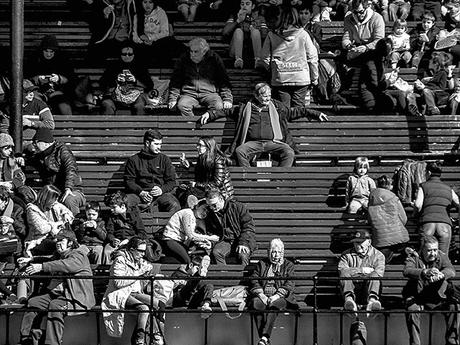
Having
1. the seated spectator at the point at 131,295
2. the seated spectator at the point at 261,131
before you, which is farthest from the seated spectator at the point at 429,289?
the seated spectator at the point at 261,131

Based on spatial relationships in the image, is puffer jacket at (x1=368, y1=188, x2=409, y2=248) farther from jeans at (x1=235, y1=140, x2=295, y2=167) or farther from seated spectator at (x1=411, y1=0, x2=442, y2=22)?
seated spectator at (x1=411, y1=0, x2=442, y2=22)

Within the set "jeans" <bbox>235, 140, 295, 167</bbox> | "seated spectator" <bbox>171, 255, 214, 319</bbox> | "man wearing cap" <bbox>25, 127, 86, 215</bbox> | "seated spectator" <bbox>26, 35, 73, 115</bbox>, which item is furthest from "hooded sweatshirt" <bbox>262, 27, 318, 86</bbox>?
"seated spectator" <bbox>171, 255, 214, 319</bbox>

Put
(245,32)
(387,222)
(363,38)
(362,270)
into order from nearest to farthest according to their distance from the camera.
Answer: (362,270)
(387,222)
(363,38)
(245,32)

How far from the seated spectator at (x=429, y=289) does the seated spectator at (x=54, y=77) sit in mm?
6494

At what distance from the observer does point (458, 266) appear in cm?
2470

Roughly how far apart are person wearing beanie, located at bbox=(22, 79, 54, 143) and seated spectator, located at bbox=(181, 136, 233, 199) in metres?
2.56

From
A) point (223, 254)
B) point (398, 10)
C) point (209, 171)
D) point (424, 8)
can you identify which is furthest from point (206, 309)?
point (424, 8)

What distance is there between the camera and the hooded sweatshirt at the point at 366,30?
2867 centimetres

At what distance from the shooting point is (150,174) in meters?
25.8

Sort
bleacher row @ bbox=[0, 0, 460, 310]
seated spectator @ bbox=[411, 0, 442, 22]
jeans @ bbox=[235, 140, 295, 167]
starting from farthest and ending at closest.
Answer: seated spectator @ bbox=[411, 0, 442, 22], jeans @ bbox=[235, 140, 295, 167], bleacher row @ bbox=[0, 0, 460, 310]

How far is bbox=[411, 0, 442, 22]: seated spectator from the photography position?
99.1ft

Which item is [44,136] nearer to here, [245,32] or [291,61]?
[291,61]

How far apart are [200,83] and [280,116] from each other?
1425mm

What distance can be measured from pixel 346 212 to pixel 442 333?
9.41 feet
